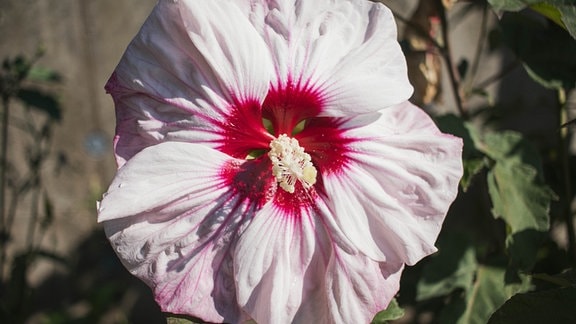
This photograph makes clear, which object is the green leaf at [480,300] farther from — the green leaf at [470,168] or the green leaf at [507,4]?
the green leaf at [507,4]

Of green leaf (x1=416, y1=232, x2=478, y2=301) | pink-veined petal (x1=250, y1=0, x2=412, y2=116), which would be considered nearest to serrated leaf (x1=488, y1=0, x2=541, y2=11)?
pink-veined petal (x1=250, y1=0, x2=412, y2=116)

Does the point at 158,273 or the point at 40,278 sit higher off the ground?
the point at 158,273

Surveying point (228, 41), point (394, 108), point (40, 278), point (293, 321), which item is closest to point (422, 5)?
point (394, 108)

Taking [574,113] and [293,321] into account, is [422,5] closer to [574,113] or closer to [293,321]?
[293,321]

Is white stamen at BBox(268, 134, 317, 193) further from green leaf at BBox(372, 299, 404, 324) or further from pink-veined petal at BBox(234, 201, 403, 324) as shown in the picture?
green leaf at BBox(372, 299, 404, 324)

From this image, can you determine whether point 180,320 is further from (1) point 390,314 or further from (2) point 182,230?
(1) point 390,314

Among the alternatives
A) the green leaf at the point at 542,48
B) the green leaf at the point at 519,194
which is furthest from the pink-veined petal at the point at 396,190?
the green leaf at the point at 542,48
